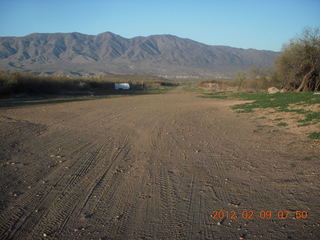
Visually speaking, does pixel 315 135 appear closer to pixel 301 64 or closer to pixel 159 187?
pixel 159 187

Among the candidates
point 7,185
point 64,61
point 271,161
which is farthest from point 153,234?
point 64,61

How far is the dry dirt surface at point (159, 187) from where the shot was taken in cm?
407

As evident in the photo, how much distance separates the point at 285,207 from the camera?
4.57 metres

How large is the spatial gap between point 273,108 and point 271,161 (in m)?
10.5
